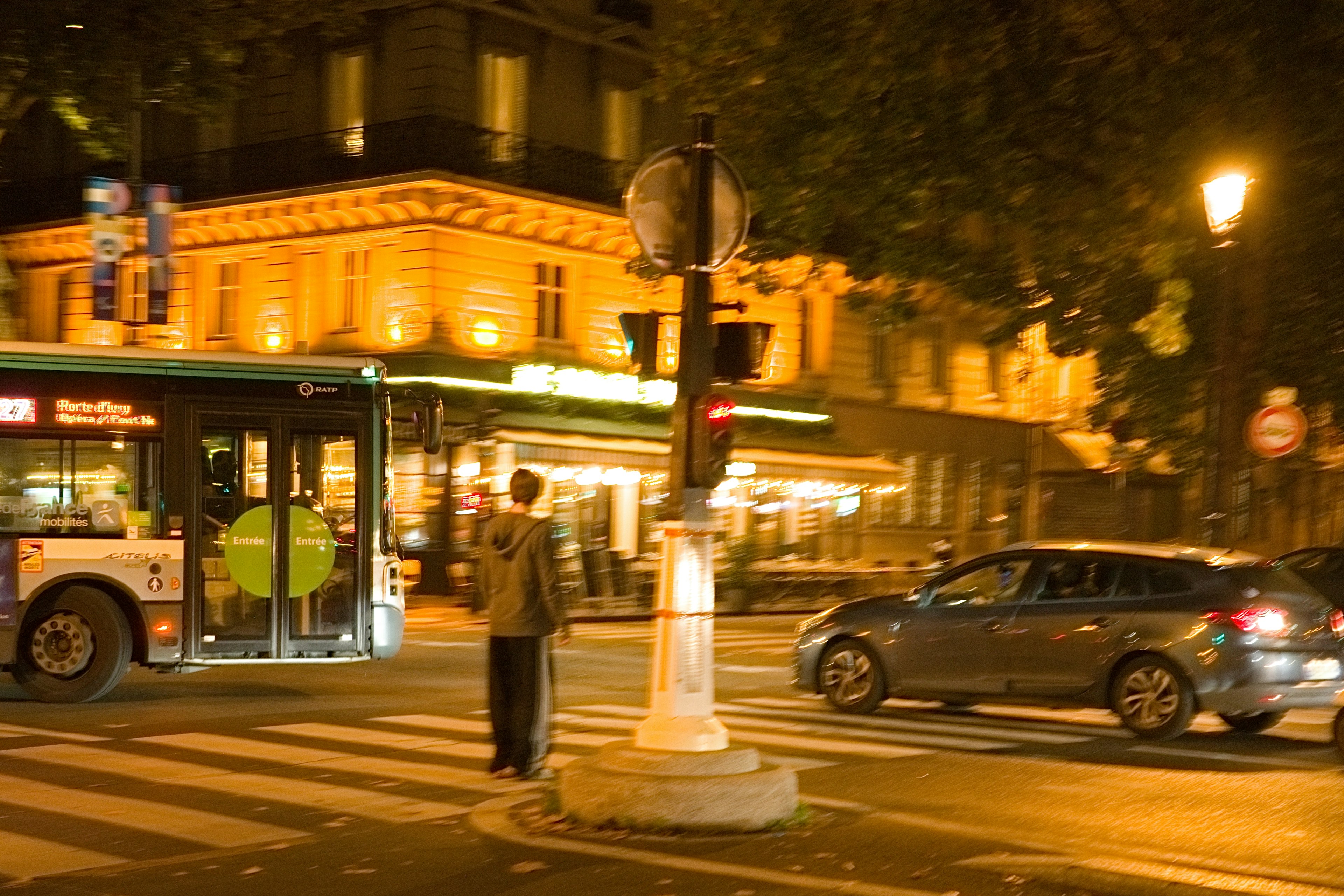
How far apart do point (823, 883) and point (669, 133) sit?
99.7 ft

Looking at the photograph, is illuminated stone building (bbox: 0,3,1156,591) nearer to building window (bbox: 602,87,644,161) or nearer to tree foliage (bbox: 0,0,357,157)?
building window (bbox: 602,87,644,161)

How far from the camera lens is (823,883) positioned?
7.83m

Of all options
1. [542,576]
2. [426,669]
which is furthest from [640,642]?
[542,576]

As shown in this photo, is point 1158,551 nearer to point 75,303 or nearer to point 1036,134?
point 1036,134

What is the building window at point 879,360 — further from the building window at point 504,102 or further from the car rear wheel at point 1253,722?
the car rear wheel at point 1253,722

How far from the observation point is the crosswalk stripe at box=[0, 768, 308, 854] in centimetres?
891

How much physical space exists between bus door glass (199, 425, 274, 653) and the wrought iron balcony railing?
54.2ft

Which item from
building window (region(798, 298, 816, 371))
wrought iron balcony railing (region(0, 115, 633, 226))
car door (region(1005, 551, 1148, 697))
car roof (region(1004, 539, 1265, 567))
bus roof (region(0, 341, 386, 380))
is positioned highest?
wrought iron balcony railing (region(0, 115, 633, 226))

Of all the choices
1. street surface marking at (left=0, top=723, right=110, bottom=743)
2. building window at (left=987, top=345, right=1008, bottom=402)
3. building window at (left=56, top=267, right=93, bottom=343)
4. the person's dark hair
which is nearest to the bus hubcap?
street surface marking at (left=0, top=723, right=110, bottom=743)

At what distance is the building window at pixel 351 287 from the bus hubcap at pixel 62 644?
18123 millimetres

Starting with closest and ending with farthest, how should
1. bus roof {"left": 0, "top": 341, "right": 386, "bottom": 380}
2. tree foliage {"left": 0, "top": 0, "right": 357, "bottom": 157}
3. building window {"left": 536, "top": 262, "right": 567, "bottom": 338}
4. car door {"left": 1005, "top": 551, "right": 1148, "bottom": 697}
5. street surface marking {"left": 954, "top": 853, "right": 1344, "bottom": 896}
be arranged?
street surface marking {"left": 954, "top": 853, "right": 1344, "bottom": 896}, car door {"left": 1005, "top": 551, "right": 1148, "bottom": 697}, bus roof {"left": 0, "top": 341, "right": 386, "bottom": 380}, tree foliage {"left": 0, "top": 0, "right": 357, "bottom": 157}, building window {"left": 536, "top": 262, "right": 567, "bottom": 338}

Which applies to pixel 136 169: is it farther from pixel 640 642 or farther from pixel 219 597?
pixel 219 597

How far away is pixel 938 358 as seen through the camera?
46.6 meters

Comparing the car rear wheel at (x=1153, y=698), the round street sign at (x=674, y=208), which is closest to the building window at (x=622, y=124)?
the car rear wheel at (x=1153, y=698)
